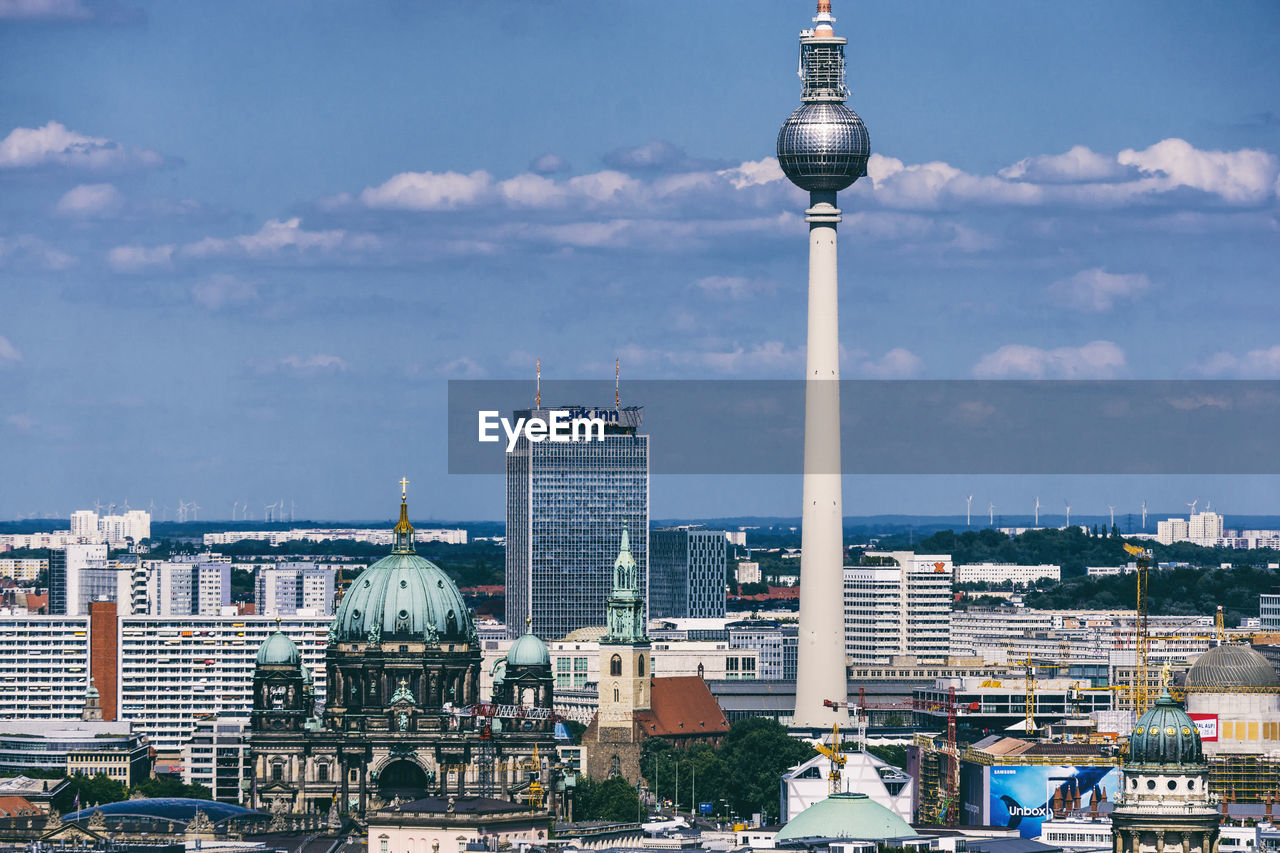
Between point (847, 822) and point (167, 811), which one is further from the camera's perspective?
point (167, 811)

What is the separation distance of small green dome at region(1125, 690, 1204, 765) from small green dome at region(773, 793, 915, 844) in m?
22.2

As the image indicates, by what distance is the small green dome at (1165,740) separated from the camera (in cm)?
14038

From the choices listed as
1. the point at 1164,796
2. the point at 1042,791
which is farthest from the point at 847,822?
the point at 1042,791

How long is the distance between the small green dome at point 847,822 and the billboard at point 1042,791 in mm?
22177

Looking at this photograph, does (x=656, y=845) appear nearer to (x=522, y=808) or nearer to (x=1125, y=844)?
(x=522, y=808)

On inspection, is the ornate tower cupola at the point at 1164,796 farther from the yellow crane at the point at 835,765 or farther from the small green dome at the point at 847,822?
the yellow crane at the point at 835,765

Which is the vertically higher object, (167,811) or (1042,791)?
(1042,791)

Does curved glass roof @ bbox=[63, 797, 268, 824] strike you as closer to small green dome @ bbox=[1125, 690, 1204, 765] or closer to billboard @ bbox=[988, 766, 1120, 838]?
billboard @ bbox=[988, 766, 1120, 838]

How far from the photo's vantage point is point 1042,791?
193 m

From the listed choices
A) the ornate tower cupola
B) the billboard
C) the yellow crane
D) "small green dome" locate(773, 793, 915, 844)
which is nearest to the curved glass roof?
the yellow crane

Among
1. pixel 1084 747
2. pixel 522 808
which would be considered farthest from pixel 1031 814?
pixel 522 808

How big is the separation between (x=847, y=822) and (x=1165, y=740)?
25.4 metres

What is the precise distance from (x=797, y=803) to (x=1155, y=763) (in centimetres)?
5397

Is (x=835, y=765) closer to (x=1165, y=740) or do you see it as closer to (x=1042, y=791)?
(x=1042, y=791)
